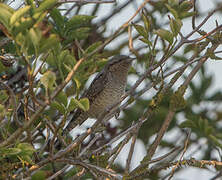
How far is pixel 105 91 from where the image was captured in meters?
4.17

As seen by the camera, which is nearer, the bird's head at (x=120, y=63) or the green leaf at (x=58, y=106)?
the green leaf at (x=58, y=106)

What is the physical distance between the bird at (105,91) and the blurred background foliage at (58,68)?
14 cm

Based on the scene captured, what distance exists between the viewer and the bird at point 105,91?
4133mm

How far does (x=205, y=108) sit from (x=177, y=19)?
7.46ft

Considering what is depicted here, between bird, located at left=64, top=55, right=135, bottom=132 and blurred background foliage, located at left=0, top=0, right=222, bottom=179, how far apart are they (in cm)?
14

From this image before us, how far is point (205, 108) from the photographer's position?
4395 millimetres

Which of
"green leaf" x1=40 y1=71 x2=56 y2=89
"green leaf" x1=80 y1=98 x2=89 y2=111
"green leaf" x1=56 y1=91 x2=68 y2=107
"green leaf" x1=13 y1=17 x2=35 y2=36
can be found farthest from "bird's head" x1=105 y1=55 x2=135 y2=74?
"green leaf" x1=13 y1=17 x2=35 y2=36

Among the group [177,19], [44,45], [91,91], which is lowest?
[91,91]

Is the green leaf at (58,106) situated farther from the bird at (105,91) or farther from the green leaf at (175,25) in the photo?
the bird at (105,91)

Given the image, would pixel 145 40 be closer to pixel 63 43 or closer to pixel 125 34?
pixel 63 43

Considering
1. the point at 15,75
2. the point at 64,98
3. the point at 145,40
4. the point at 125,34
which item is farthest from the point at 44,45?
the point at 125,34

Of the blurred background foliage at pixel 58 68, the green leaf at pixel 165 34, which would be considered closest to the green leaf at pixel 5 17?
the blurred background foliage at pixel 58 68

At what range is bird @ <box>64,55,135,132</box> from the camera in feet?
13.6

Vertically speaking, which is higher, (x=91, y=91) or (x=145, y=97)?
(x=91, y=91)
